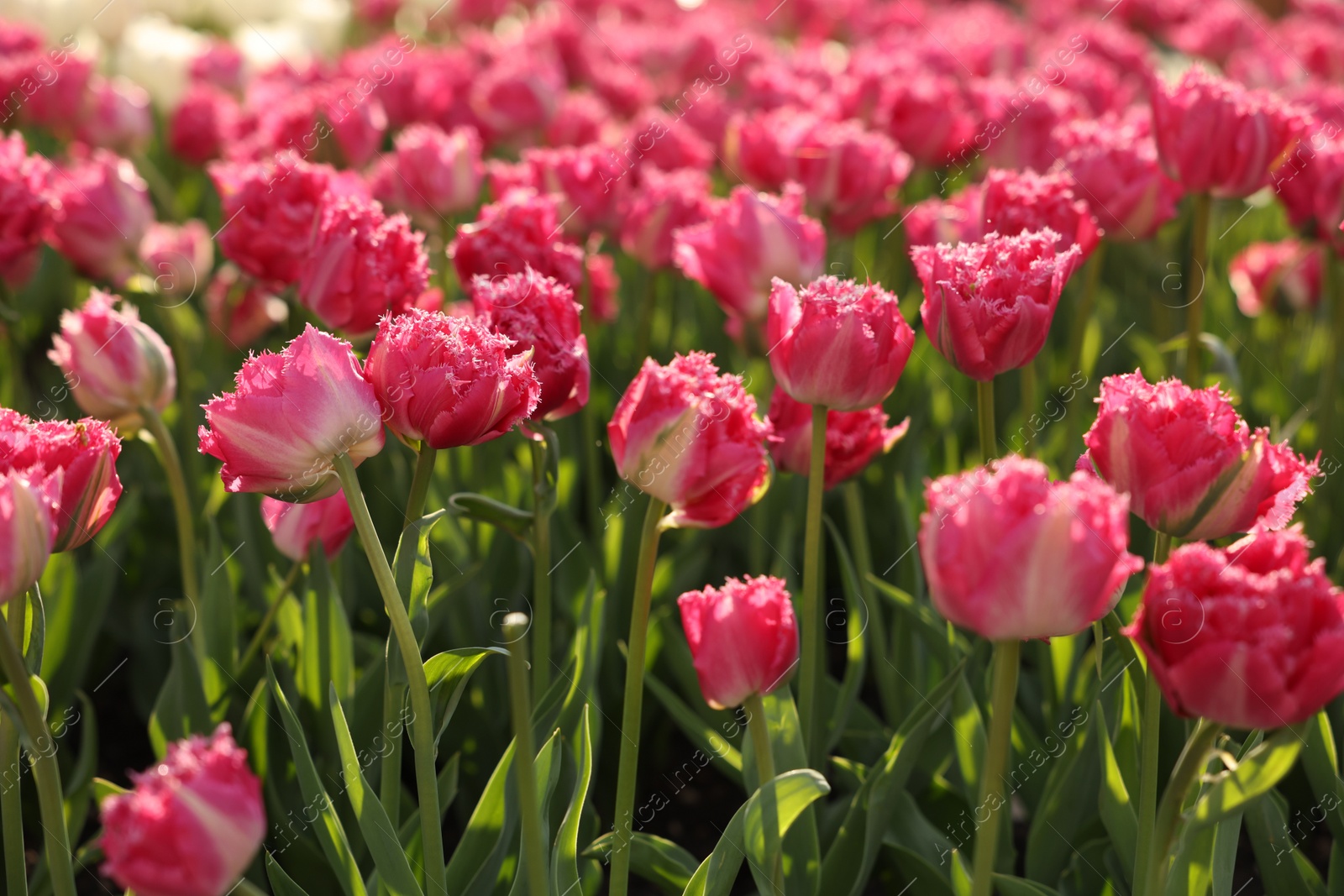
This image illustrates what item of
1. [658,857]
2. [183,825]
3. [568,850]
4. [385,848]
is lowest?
[658,857]

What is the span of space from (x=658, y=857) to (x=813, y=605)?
31 cm

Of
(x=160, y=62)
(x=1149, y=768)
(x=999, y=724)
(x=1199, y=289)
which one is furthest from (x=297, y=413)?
(x=160, y=62)

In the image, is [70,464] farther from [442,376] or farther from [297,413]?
[442,376]

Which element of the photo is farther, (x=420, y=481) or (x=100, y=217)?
(x=100, y=217)

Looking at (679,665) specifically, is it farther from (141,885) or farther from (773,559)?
(141,885)

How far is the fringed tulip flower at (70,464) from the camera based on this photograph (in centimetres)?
93

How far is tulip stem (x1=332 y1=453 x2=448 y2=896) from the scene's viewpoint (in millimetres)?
926

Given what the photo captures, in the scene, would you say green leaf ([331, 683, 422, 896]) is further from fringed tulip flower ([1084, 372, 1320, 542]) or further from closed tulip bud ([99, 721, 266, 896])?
fringed tulip flower ([1084, 372, 1320, 542])

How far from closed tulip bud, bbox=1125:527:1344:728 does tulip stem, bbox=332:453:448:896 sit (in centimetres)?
56

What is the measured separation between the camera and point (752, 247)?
1670 mm

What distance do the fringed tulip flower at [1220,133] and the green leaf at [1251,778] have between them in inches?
42.1

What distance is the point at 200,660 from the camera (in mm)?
1454

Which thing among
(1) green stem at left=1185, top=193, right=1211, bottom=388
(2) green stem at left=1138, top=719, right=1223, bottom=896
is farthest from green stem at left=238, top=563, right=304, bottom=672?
(1) green stem at left=1185, top=193, right=1211, bottom=388

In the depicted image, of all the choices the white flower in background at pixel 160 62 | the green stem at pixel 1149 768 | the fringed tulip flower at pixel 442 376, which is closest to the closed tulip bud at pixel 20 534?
the fringed tulip flower at pixel 442 376
